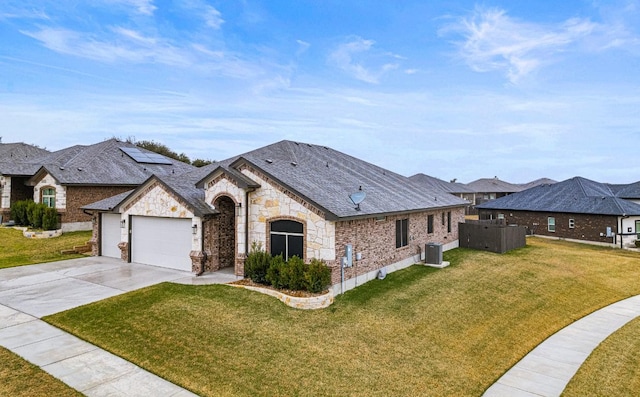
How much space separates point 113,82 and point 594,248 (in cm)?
3512

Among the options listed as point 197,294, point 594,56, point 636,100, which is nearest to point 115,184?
point 197,294

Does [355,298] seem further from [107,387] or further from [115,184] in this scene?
[115,184]

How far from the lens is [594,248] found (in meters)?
27.3

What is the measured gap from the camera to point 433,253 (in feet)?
59.7

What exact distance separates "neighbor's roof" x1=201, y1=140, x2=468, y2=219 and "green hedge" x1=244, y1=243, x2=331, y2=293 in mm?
1851

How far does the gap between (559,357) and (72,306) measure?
44.4ft

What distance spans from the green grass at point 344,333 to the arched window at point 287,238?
6.94 ft

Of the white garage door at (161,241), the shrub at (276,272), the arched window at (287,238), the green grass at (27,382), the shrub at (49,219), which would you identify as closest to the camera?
the green grass at (27,382)

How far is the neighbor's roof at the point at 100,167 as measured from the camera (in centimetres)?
2467

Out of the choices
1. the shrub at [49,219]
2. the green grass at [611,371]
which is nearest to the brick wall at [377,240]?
the green grass at [611,371]

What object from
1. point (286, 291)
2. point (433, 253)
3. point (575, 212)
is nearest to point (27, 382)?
point (286, 291)

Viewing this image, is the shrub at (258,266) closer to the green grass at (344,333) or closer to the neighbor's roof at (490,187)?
the green grass at (344,333)

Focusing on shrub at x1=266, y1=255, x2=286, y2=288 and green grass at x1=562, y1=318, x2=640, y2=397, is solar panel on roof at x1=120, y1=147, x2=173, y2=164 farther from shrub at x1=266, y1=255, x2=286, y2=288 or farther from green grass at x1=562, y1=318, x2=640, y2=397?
green grass at x1=562, y1=318, x2=640, y2=397

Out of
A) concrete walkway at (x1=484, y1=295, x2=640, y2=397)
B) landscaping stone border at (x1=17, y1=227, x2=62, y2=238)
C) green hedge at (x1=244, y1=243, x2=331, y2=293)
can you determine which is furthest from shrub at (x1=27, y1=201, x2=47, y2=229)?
concrete walkway at (x1=484, y1=295, x2=640, y2=397)
